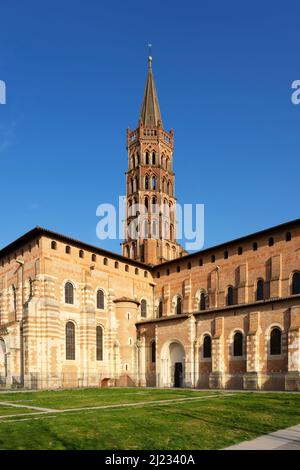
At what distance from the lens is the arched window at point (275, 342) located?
3400 cm

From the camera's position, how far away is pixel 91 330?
42250mm

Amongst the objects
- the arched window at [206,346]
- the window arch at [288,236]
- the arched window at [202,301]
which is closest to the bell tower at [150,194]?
the arched window at [202,301]

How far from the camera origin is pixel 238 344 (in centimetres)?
3703

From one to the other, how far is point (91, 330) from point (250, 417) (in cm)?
2801

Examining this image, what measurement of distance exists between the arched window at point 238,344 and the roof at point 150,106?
4526cm

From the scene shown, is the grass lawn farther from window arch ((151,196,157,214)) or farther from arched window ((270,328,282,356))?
window arch ((151,196,157,214))

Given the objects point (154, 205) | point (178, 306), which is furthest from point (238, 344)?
point (154, 205)

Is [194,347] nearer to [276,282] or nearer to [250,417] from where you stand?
[276,282]

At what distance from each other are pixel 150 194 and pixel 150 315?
77.4 ft

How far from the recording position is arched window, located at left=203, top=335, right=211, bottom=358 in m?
39.5

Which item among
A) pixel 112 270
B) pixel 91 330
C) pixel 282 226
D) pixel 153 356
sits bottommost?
pixel 153 356

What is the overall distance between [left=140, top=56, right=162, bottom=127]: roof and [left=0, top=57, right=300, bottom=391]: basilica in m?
31.8
